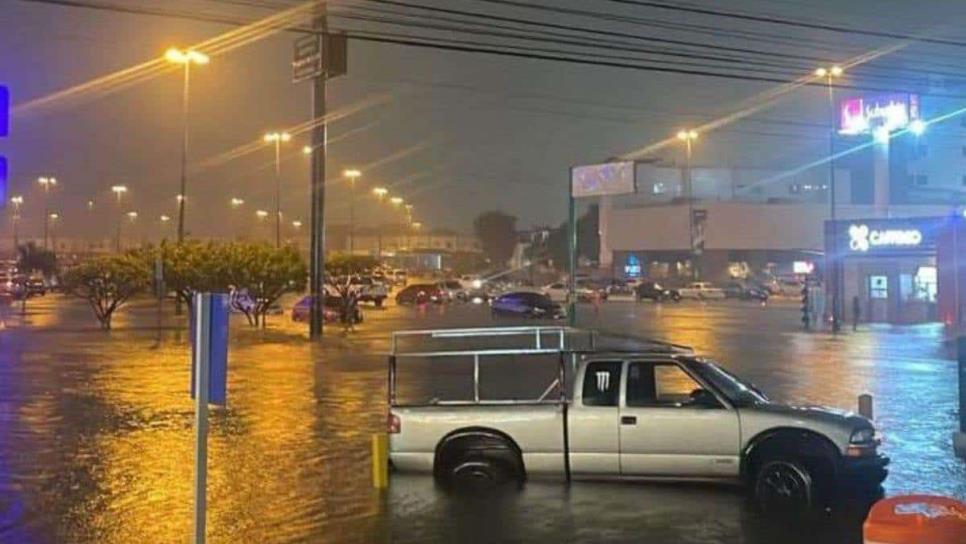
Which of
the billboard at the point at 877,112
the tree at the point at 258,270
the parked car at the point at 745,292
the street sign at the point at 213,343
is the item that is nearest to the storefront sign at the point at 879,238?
the billboard at the point at 877,112

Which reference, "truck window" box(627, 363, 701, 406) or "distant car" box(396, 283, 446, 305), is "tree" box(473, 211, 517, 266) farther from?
"truck window" box(627, 363, 701, 406)

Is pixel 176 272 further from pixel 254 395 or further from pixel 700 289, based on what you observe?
pixel 700 289

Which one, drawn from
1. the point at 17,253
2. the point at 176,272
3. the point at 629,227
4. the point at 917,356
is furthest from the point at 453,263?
the point at 917,356

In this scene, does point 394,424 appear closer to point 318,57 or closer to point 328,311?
point 318,57

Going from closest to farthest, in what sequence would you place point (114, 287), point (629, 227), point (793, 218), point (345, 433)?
1. point (345, 433)
2. point (114, 287)
3. point (793, 218)
4. point (629, 227)

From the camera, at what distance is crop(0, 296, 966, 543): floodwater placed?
884cm

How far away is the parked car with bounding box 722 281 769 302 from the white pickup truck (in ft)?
250

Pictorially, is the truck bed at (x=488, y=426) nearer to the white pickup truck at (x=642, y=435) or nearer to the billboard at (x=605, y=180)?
the white pickup truck at (x=642, y=435)

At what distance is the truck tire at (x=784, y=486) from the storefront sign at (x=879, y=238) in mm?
43363

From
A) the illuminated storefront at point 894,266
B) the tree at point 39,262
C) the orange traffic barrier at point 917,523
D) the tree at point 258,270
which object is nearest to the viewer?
the orange traffic barrier at point 917,523

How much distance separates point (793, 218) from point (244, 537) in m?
99.3

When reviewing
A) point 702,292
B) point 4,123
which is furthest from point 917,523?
point 702,292

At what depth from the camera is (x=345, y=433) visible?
14.7 m

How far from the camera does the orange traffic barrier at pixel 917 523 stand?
3.60 m
